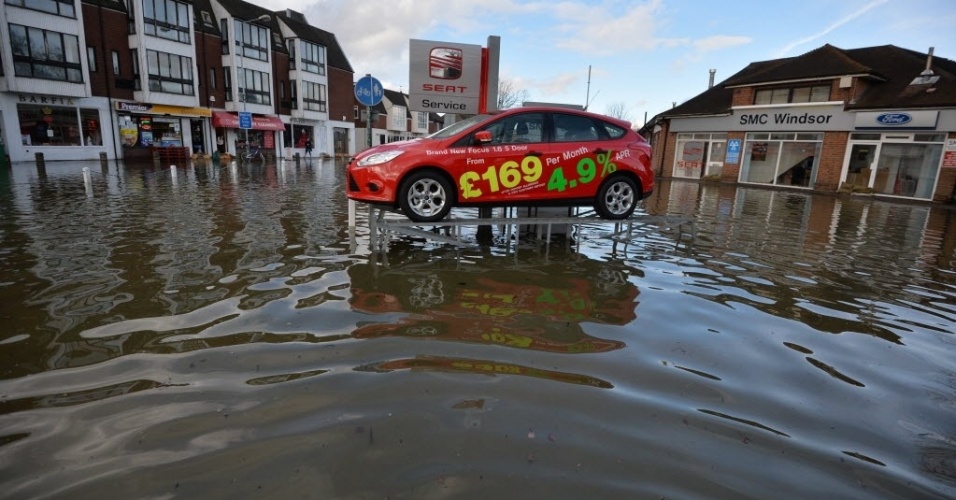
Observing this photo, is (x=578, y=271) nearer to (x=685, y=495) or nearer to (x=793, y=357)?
A: (x=793, y=357)

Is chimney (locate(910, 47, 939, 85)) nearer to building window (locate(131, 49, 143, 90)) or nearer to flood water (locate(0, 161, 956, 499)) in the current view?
flood water (locate(0, 161, 956, 499))

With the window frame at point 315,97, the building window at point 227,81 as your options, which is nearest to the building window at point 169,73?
the building window at point 227,81

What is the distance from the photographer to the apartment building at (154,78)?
80.8 ft

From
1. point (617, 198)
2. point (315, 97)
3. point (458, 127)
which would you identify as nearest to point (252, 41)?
point (315, 97)

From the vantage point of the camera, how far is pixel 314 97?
44.2 meters

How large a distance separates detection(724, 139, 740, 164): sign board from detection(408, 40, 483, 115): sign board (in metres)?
21.7

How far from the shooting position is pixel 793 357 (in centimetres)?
385

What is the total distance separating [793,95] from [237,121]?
34.6 meters

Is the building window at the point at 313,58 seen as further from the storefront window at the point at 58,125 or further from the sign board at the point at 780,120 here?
the sign board at the point at 780,120

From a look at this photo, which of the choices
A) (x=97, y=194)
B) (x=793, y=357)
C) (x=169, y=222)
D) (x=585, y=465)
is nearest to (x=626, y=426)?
(x=585, y=465)

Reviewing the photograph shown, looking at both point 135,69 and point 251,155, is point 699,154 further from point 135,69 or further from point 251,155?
point 135,69

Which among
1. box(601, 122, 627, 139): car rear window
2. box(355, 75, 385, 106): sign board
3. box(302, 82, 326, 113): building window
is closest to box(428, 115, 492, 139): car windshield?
box(601, 122, 627, 139): car rear window

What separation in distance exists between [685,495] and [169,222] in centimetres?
862

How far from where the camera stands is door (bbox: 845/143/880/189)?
22016mm
